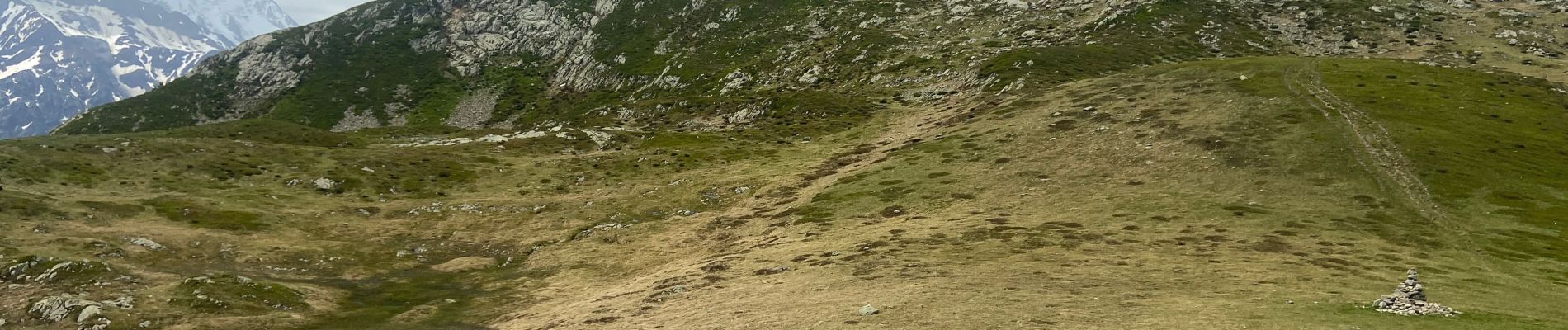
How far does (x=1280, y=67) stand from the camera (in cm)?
11831

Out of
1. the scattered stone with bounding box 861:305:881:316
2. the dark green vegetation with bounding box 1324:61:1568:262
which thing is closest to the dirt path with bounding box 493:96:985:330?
the scattered stone with bounding box 861:305:881:316

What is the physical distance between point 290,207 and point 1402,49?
621ft

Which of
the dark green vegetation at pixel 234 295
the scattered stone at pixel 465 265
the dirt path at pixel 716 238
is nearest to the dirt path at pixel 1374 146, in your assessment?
the dirt path at pixel 716 238

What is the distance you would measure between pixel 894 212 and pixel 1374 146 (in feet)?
152

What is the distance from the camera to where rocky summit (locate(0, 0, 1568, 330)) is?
39.8m

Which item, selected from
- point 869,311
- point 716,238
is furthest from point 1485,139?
point 869,311

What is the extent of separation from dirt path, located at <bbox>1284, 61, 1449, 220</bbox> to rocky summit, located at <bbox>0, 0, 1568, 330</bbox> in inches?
15.1

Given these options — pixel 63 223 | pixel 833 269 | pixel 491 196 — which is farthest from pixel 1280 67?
pixel 63 223

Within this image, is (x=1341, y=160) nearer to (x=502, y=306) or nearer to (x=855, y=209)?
(x=855, y=209)

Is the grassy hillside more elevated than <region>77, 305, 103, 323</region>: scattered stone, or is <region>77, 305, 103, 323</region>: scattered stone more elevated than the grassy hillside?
<region>77, 305, 103, 323</region>: scattered stone

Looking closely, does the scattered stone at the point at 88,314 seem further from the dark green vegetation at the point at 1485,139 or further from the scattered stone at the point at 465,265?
the dark green vegetation at the point at 1485,139

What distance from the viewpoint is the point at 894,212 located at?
7025 cm

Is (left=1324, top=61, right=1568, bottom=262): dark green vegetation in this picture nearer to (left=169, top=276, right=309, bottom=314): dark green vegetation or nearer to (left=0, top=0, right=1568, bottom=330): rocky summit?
(left=0, top=0, right=1568, bottom=330): rocky summit

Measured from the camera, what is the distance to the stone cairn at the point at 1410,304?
2925cm
